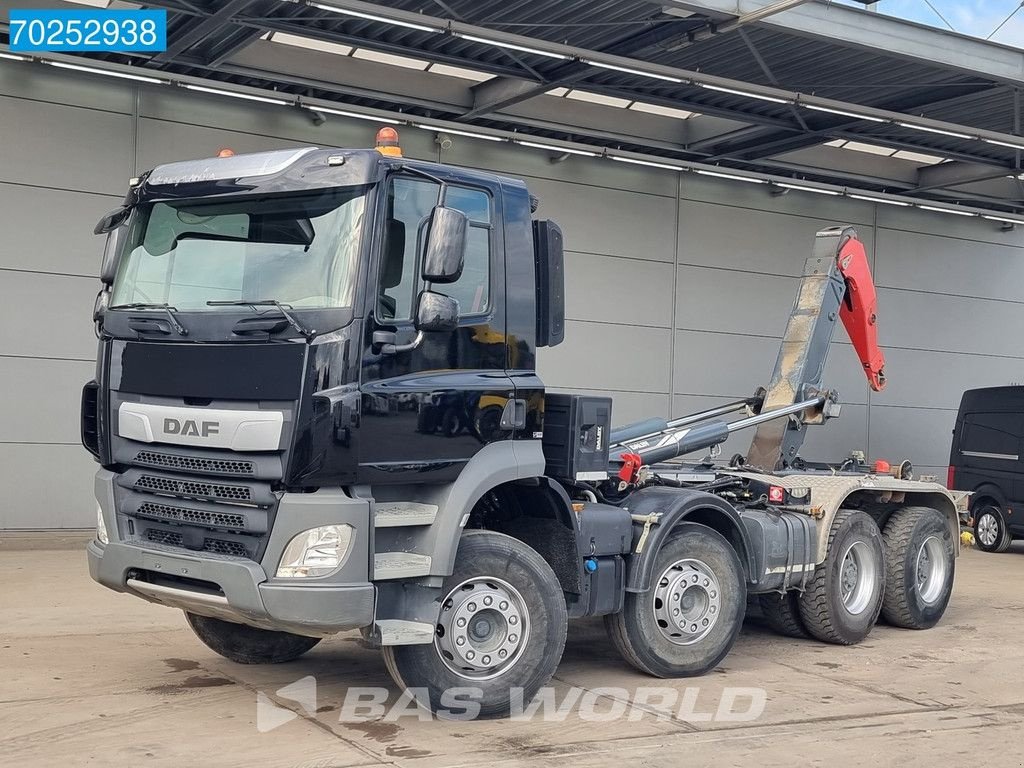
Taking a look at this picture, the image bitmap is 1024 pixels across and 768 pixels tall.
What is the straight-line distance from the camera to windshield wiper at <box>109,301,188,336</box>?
6.38m

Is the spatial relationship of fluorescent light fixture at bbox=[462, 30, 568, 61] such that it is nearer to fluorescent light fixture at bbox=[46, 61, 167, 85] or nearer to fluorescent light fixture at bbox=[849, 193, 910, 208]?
fluorescent light fixture at bbox=[46, 61, 167, 85]

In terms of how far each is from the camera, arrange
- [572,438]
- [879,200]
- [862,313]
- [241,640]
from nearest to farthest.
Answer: [572,438] < [241,640] < [862,313] < [879,200]

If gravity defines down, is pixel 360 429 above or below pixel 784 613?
above

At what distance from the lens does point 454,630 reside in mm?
6500

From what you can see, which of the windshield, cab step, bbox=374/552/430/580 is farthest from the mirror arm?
cab step, bbox=374/552/430/580

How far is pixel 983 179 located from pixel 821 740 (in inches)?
567

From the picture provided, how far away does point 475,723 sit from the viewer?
6.61m

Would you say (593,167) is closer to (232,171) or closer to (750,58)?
(750,58)

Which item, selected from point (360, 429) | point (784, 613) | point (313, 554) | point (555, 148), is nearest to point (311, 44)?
point (555, 148)

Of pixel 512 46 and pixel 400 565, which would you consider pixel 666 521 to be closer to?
pixel 400 565

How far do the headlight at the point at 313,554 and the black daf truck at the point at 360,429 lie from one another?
1 centimetres

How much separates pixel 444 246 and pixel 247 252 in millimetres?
1097

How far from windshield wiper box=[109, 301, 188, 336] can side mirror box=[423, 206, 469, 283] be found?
52.4 inches

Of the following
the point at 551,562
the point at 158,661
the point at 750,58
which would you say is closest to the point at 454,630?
the point at 551,562
